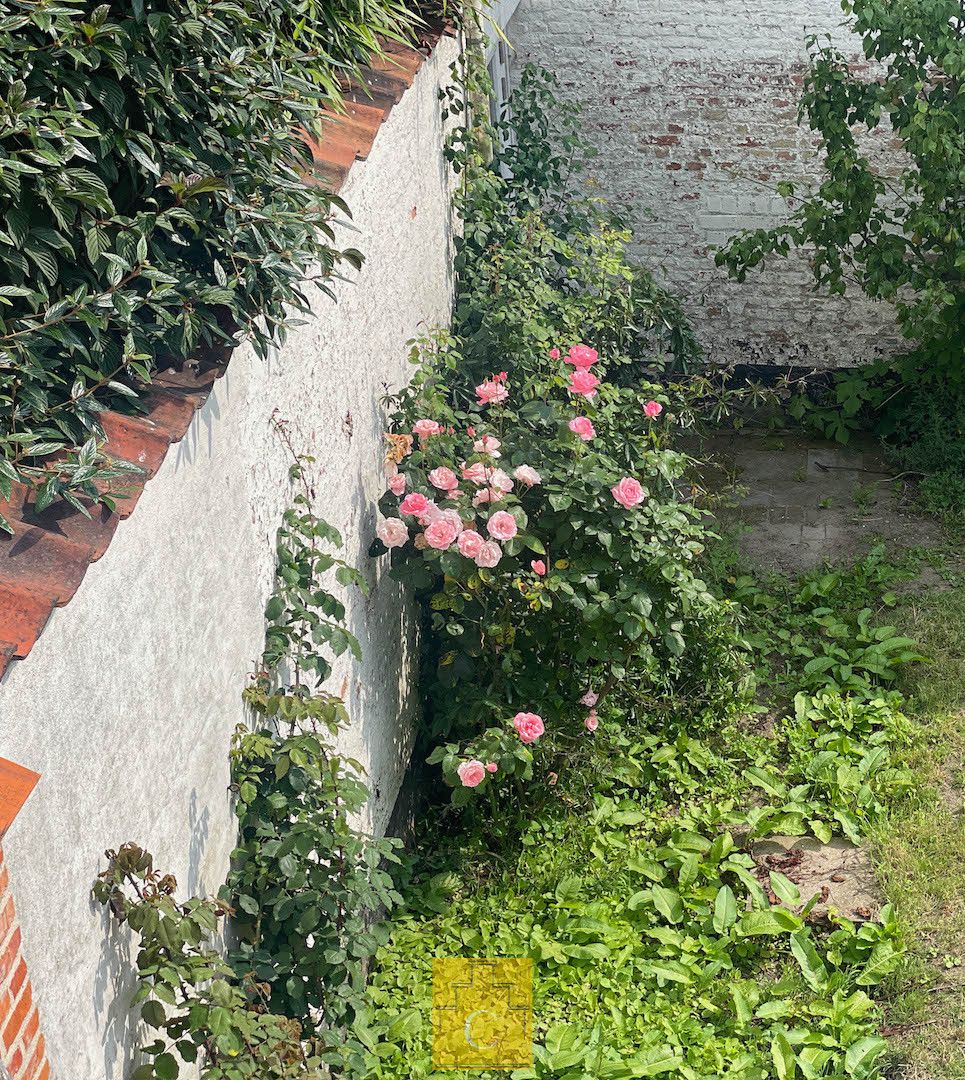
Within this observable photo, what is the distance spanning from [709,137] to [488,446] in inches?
169

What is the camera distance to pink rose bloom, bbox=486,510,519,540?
171 inches

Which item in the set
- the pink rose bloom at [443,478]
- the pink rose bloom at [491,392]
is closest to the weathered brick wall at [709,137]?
the pink rose bloom at [491,392]

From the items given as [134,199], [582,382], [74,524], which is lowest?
[582,382]

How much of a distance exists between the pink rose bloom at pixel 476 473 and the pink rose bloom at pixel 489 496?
40 mm

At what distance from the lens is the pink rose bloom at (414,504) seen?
4.21 meters

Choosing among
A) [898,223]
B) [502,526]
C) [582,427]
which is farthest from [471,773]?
[898,223]

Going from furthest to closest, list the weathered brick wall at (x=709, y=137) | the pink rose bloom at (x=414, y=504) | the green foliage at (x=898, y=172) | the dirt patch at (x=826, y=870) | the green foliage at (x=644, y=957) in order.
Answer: the weathered brick wall at (x=709, y=137)
the green foliage at (x=898, y=172)
the dirt patch at (x=826, y=870)
the pink rose bloom at (x=414, y=504)
the green foliage at (x=644, y=957)

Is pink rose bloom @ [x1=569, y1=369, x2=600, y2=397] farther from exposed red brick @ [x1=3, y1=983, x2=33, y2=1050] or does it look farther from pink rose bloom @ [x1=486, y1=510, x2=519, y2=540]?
exposed red brick @ [x1=3, y1=983, x2=33, y2=1050]

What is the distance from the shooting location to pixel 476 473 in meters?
4.44

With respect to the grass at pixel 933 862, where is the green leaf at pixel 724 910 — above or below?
below

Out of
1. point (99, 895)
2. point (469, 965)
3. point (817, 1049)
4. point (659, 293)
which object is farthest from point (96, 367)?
point (659, 293)

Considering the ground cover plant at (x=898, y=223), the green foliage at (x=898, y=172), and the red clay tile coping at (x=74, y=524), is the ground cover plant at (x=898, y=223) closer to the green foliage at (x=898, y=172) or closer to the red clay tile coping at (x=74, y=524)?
the green foliage at (x=898, y=172)

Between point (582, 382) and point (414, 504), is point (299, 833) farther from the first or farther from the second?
point (582, 382)

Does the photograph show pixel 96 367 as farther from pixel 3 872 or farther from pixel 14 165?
pixel 3 872
